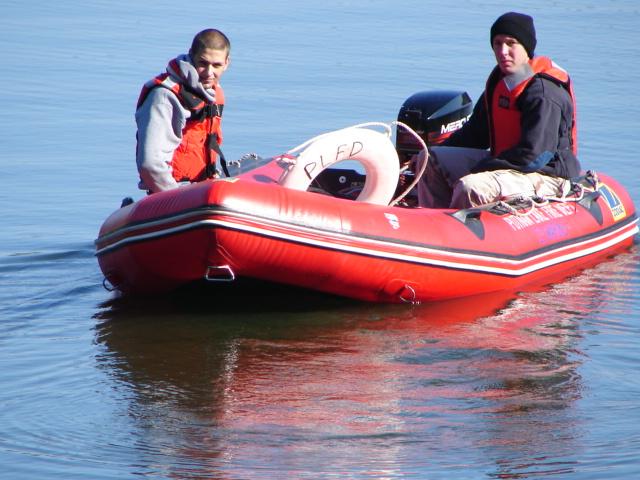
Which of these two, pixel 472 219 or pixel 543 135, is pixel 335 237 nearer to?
pixel 472 219

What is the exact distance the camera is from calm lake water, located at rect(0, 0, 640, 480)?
4062 mm

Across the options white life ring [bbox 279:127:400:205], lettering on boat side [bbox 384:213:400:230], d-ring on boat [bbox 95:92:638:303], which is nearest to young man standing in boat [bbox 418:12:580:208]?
d-ring on boat [bbox 95:92:638:303]

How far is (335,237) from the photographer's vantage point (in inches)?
214

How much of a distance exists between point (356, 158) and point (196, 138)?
77cm

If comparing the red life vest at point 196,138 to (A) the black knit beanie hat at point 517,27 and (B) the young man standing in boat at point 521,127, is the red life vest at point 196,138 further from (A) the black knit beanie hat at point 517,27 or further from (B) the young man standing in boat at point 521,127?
(A) the black knit beanie hat at point 517,27

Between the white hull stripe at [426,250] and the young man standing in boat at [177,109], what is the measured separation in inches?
14.8

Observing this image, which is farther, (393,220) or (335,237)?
(393,220)

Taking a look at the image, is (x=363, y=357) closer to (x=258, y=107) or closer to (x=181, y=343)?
(x=181, y=343)

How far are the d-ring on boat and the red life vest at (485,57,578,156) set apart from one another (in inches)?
14.4

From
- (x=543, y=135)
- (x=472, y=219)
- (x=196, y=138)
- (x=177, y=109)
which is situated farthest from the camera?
(x=543, y=135)

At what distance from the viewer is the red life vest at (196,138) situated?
5.71 meters

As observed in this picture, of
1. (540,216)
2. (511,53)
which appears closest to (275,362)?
(540,216)

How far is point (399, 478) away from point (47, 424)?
4.29ft

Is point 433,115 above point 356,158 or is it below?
above
